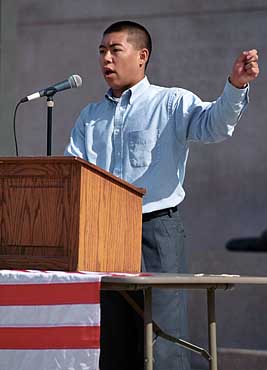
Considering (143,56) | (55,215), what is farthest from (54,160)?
(143,56)

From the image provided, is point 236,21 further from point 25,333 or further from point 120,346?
point 25,333

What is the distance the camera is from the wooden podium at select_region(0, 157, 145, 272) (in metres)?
2.81

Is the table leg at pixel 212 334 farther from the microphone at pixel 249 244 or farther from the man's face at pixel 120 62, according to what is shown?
the microphone at pixel 249 244

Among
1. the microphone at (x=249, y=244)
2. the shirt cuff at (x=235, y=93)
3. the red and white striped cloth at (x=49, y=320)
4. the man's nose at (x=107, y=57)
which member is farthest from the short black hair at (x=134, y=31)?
the microphone at (x=249, y=244)

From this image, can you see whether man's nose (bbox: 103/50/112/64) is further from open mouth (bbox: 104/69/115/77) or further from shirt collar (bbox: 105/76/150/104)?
shirt collar (bbox: 105/76/150/104)

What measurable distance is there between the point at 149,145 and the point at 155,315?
2.07 ft

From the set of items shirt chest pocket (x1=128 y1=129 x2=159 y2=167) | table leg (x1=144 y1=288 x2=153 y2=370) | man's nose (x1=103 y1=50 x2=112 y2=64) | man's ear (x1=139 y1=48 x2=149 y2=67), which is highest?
man's ear (x1=139 y1=48 x2=149 y2=67)

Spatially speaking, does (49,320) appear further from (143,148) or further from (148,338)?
(143,148)

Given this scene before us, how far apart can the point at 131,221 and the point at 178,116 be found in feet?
2.08

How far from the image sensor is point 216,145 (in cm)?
554

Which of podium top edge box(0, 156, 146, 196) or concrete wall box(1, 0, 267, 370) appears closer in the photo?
podium top edge box(0, 156, 146, 196)

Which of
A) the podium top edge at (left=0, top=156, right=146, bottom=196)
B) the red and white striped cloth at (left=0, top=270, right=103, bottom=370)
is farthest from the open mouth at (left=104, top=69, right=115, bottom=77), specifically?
the red and white striped cloth at (left=0, top=270, right=103, bottom=370)

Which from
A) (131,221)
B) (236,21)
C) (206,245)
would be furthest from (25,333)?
(236,21)

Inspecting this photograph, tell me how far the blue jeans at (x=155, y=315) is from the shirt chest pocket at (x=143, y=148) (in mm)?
214
